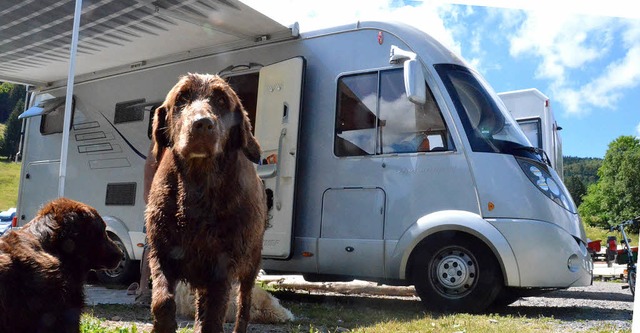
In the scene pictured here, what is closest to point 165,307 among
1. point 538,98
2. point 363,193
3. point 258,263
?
point 258,263

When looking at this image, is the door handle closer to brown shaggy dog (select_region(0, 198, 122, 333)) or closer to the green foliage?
the green foliage

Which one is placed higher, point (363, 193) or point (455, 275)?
point (363, 193)

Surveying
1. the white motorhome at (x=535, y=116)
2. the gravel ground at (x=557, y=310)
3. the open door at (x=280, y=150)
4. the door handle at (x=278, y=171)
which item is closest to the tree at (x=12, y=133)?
the gravel ground at (x=557, y=310)

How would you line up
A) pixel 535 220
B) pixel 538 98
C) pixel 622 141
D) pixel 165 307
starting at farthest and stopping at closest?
pixel 538 98
pixel 535 220
pixel 622 141
pixel 165 307

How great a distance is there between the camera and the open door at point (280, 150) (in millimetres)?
5891

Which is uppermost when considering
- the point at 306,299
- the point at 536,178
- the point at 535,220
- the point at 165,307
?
the point at 536,178

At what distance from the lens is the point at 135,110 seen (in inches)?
234

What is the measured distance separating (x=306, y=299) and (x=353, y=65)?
2679 millimetres

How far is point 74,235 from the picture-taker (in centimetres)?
262

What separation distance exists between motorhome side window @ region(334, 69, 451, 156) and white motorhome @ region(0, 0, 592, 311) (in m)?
0.01

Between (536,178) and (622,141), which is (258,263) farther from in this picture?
(536,178)

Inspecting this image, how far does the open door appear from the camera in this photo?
232 inches

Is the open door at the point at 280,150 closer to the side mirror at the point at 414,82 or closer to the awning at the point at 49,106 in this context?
the side mirror at the point at 414,82

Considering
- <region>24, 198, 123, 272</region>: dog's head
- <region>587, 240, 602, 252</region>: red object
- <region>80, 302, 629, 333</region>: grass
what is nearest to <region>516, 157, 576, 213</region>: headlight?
<region>587, 240, 602, 252</region>: red object
